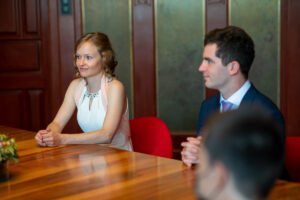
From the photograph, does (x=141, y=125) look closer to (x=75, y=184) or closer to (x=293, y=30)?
(x=75, y=184)

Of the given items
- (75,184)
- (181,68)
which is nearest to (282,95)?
(181,68)

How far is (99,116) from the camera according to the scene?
2.61 m

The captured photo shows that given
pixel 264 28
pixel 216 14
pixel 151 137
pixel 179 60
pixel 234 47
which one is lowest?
pixel 151 137

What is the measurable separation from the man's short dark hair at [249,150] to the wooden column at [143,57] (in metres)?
3.80

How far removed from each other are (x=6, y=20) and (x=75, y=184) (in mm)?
3435

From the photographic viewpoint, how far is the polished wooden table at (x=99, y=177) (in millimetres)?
1360

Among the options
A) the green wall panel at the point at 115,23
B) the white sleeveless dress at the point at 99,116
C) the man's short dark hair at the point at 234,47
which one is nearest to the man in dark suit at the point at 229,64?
the man's short dark hair at the point at 234,47

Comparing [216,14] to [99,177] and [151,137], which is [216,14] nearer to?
[151,137]

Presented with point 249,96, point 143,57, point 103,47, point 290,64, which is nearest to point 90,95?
point 103,47

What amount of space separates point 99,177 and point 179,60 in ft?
9.60

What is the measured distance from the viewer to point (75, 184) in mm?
1479

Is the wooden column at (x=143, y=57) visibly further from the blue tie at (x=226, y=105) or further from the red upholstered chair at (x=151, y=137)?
the blue tie at (x=226, y=105)

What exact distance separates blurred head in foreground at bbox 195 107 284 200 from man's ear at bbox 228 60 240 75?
4.99ft

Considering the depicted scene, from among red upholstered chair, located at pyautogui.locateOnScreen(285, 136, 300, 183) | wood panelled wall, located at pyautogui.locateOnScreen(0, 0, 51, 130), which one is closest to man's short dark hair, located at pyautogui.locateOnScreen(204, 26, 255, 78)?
red upholstered chair, located at pyautogui.locateOnScreen(285, 136, 300, 183)
